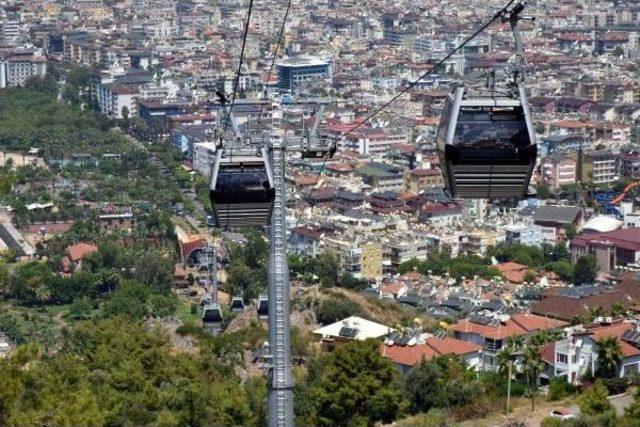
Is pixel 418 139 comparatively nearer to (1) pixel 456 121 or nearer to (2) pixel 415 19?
(2) pixel 415 19

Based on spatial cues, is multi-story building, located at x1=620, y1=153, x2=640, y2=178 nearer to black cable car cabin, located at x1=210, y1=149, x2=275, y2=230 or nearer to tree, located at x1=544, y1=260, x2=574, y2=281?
tree, located at x1=544, y1=260, x2=574, y2=281

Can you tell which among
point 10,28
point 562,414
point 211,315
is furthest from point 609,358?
point 10,28

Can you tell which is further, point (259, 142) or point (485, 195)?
point (259, 142)

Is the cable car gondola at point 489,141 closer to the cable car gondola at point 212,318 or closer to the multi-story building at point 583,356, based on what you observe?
the multi-story building at point 583,356

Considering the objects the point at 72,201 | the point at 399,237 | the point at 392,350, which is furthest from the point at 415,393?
the point at 72,201

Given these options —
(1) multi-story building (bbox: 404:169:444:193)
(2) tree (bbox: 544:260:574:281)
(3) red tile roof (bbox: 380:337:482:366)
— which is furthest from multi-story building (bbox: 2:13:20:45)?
(3) red tile roof (bbox: 380:337:482:366)

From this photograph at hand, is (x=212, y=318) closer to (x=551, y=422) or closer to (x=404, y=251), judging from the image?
(x=551, y=422)

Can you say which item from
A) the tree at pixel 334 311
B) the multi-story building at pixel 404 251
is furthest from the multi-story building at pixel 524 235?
the tree at pixel 334 311
